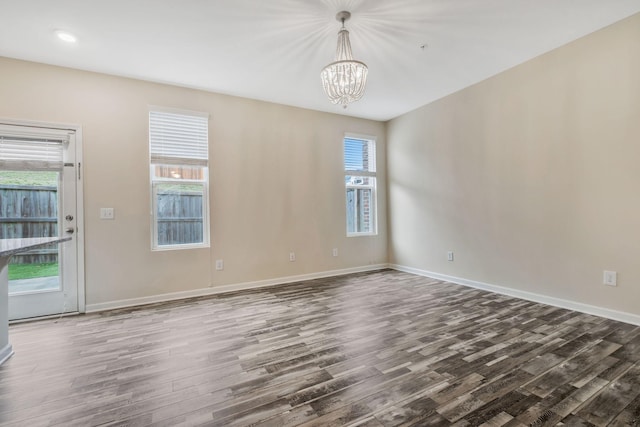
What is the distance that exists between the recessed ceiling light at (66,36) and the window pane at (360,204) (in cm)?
382

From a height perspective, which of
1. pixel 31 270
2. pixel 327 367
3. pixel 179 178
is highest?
pixel 179 178

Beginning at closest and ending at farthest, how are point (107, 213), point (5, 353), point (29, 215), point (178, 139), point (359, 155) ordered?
point (5, 353), point (29, 215), point (107, 213), point (178, 139), point (359, 155)

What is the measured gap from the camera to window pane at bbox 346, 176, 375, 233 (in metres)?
5.16

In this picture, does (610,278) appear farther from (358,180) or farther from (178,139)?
(178,139)

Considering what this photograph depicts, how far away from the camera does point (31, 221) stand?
3061mm

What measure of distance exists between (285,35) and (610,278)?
389 cm

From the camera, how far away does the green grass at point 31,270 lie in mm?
3021

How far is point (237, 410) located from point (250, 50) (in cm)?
310

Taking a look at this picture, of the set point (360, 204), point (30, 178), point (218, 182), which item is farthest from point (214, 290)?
point (360, 204)

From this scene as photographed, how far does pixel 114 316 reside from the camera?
122 inches

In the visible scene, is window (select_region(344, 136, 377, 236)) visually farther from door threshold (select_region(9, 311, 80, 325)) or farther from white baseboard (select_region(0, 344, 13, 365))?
white baseboard (select_region(0, 344, 13, 365))

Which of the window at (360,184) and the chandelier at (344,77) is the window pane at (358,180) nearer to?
the window at (360,184)

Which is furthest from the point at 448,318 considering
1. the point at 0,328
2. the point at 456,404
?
the point at 0,328

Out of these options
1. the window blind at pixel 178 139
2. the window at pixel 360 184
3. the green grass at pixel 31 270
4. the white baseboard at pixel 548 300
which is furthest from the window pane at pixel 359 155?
the green grass at pixel 31 270
